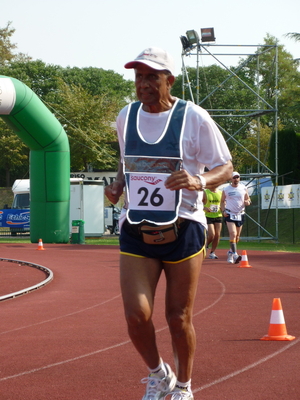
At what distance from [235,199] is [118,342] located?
10.0m

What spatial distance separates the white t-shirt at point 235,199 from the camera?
55.1 feet

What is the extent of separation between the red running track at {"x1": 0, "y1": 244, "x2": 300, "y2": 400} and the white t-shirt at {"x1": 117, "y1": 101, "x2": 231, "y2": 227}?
55.3 inches

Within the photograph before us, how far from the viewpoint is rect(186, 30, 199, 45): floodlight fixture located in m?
26.4

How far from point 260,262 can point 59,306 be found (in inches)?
353

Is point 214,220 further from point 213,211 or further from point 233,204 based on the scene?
point 233,204

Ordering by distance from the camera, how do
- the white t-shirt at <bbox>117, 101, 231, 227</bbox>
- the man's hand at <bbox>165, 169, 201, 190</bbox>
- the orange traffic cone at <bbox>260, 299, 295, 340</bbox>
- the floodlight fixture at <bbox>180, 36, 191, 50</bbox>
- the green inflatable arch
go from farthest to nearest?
the floodlight fixture at <bbox>180, 36, 191, 50</bbox>, the green inflatable arch, the orange traffic cone at <bbox>260, 299, 295, 340</bbox>, the white t-shirt at <bbox>117, 101, 231, 227</bbox>, the man's hand at <bbox>165, 169, 201, 190</bbox>

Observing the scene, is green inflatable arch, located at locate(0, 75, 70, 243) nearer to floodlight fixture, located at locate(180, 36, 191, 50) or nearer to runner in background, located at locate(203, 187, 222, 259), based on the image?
floodlight fixture, located at locate(180, 36, 191, 50)

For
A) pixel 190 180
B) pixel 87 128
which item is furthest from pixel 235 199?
pixel 87 128

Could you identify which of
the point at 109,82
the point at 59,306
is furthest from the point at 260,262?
the point at 109,82

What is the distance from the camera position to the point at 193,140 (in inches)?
175

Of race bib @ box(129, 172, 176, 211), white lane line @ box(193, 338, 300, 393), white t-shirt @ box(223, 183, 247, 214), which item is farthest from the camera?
white t-shirt @ box(223, 183, 247, 214)

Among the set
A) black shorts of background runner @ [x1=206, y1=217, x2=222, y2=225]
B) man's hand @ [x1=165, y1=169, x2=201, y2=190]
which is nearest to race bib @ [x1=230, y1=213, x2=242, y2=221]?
black shorts of background runner @ [x1=206, y1=217, x2=222, y2=225]

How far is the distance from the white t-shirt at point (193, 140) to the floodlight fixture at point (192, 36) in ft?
74.1

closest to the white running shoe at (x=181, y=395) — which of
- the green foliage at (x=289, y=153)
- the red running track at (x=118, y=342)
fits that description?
the red running track at (x=118, y=342)
